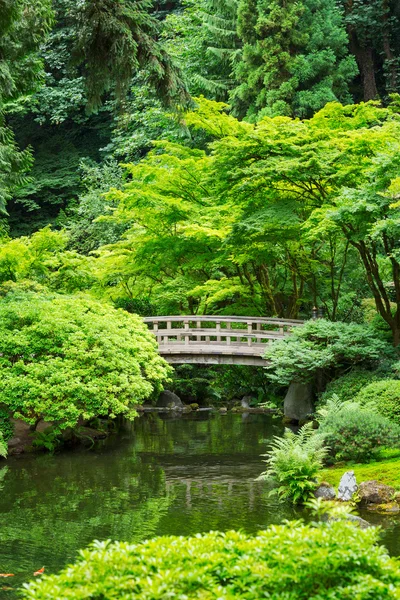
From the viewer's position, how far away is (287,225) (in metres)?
17.4

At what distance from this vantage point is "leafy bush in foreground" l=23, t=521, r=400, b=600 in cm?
421

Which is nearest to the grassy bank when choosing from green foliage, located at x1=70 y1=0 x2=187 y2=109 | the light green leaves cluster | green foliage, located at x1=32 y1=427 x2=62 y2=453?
the light green leaves cluster

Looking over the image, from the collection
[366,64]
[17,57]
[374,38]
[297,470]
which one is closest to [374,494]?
[297,470]

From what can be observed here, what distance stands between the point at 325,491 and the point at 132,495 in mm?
2975

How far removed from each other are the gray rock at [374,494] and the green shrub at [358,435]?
1356 mm

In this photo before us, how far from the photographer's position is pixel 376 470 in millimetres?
11188

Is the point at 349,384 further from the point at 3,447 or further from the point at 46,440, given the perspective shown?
the point at 3,447

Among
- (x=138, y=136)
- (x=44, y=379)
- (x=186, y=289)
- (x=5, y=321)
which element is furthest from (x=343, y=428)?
(x=138, y=136)

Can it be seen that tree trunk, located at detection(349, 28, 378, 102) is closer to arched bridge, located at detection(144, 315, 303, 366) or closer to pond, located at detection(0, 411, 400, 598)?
arched bridge, located at detection(144, 315, 303, 366)

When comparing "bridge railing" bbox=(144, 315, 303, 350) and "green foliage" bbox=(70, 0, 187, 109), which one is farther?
"bridge railing" bbox=(144, 315, 303, 350)

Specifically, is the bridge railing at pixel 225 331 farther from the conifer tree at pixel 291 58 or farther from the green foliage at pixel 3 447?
the conifer tree at pixel 291 58

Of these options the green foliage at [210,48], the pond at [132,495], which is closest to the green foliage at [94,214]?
the green foliage at [210,48]

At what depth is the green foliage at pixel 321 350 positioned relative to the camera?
15.9 meters

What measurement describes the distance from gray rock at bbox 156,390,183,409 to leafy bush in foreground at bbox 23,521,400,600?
54.9 feet
